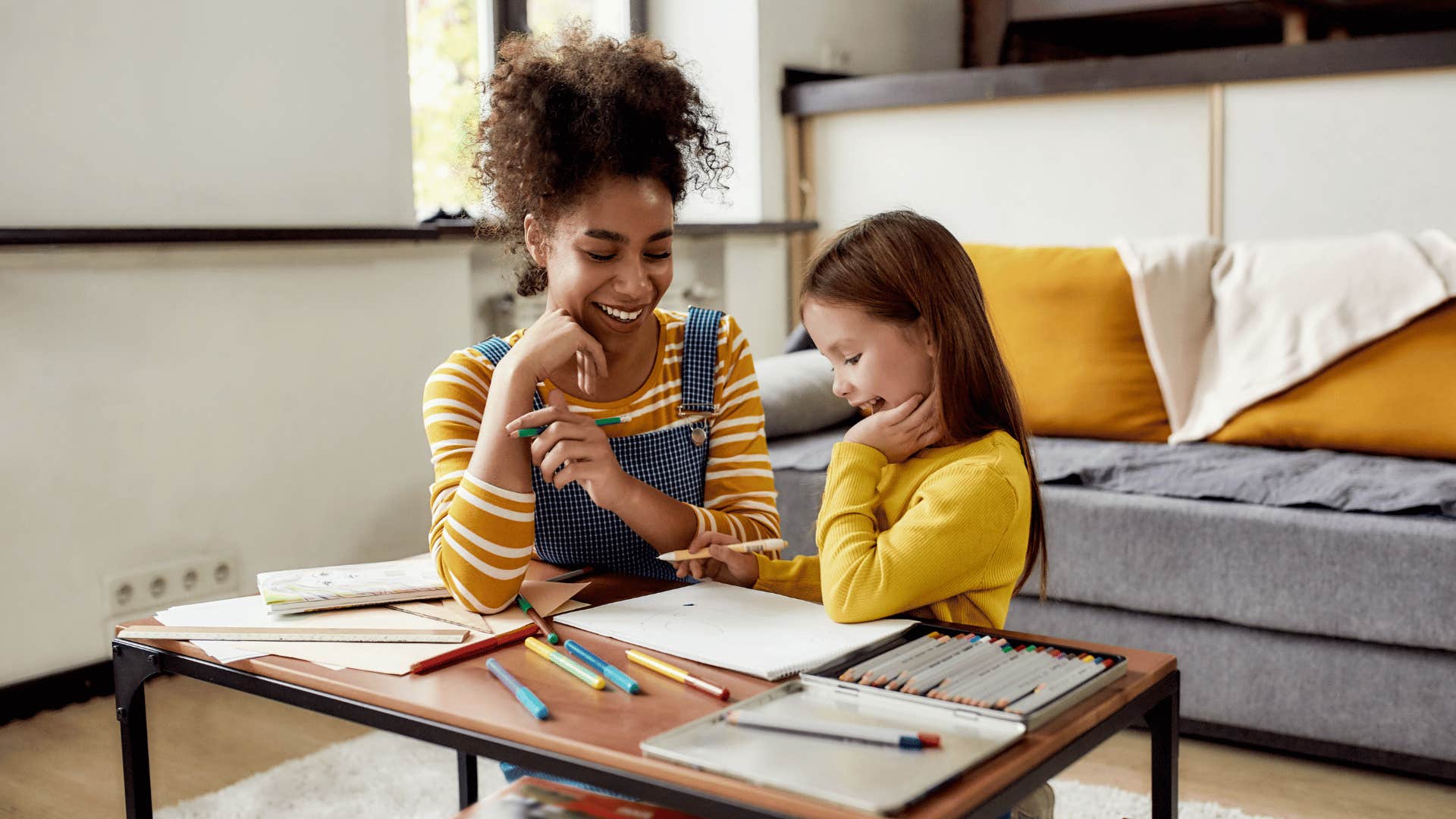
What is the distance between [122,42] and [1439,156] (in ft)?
8.56

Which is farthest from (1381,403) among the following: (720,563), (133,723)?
(133,723)

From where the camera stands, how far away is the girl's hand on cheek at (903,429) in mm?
1118

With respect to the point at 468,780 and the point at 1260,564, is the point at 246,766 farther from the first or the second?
the point at 1260,564

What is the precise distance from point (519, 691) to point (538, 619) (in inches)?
8.0

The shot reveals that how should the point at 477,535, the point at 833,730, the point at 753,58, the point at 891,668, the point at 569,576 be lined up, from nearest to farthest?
the point at 833,730
the point at 891,668
the point at 477,535
the point at 569,576
the point at 753,58

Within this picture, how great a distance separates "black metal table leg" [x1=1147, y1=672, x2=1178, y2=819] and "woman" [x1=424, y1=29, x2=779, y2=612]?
49 cm

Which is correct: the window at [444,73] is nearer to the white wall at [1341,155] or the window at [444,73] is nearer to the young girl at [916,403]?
Answer: the white wall at [1341,155]

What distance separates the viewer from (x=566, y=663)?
0.93 m

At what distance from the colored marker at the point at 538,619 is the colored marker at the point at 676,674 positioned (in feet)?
0.21

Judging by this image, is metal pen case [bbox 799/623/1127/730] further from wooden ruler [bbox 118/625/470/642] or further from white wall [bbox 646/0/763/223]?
white wall [bbox 646/0/763/223]

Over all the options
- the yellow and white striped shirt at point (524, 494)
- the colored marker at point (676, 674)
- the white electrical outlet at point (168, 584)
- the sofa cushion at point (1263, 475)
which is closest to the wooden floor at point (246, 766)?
the white electrical outlet at point (168, 584)

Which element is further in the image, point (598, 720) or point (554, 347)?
point (554, 347)

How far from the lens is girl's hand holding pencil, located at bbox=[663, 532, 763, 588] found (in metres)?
1.18

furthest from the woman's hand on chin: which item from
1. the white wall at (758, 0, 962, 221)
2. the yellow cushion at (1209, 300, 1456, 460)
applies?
the white wall at (758, 0, 962, 221)
